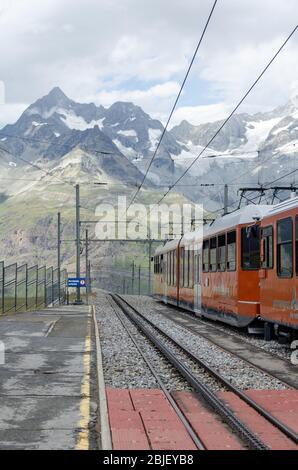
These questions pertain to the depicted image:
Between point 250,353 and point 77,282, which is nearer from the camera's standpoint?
point 250,353

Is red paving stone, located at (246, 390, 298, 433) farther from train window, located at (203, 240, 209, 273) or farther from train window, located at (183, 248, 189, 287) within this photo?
train window, located at (183, 248, 189, 287)

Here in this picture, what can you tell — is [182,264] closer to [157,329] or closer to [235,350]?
[157,329]

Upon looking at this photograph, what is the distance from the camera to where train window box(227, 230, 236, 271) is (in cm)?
2058

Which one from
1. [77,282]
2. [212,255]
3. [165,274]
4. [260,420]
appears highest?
[212,255]

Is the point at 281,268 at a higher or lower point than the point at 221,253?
lower

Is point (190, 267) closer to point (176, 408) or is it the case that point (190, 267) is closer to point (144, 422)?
point (176, 408)

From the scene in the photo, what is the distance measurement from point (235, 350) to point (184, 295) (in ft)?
49.9

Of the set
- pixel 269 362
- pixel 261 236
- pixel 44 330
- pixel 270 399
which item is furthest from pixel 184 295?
pixel 270 399

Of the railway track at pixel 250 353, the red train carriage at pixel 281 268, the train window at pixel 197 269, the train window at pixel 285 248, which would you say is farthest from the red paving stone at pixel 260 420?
the train window at pixel 197 269

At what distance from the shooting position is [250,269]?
769 inches

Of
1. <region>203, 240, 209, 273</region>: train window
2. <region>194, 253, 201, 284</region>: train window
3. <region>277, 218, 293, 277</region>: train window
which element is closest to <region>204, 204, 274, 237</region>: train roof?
<region>203, 240, 209, 273</region>: train window

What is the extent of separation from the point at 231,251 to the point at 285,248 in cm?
560

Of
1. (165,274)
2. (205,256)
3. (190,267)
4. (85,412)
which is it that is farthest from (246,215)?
(165,274)

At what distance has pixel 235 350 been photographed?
1680 centimetres
